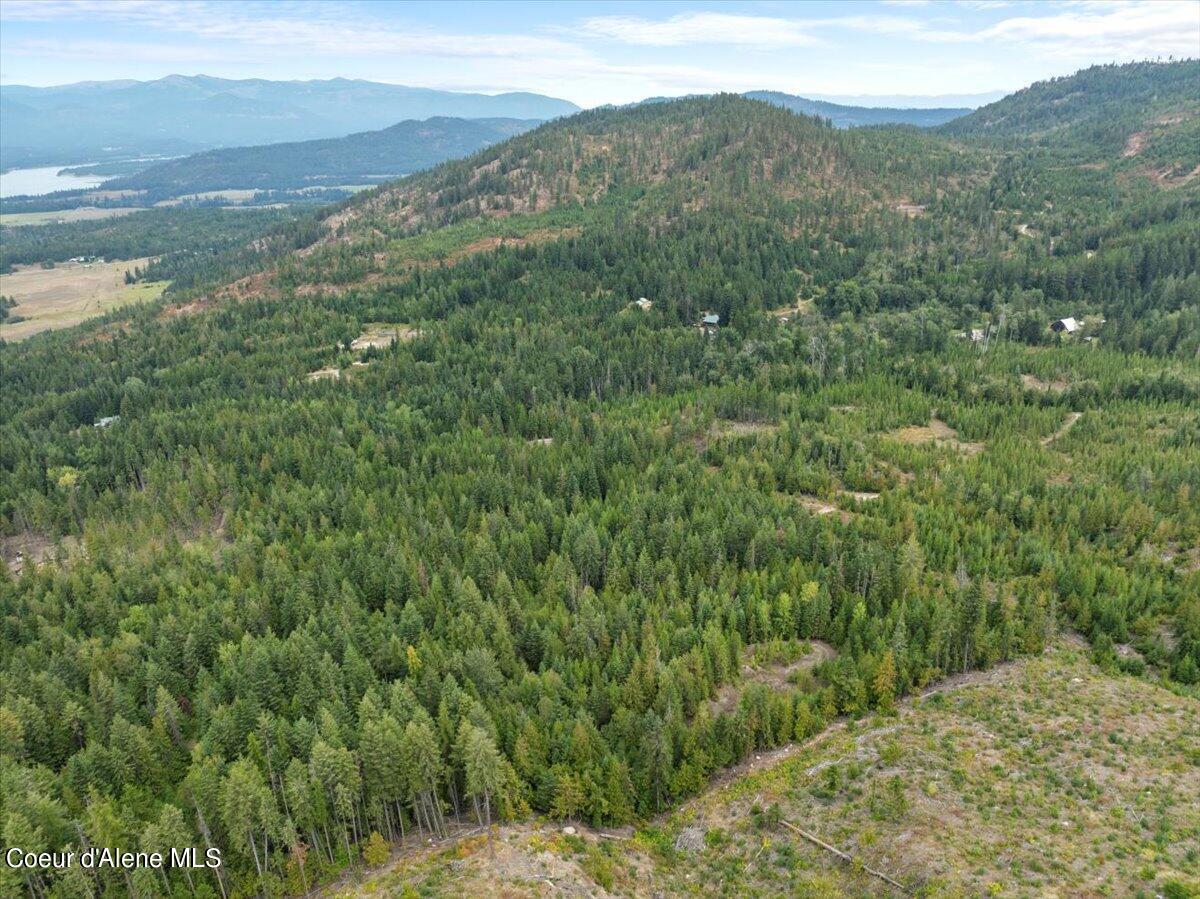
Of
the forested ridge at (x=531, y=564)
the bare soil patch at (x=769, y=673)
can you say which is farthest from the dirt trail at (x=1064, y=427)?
the bare soil patch at (x=769, y=673)

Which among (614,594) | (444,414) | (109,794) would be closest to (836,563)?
(614,594)

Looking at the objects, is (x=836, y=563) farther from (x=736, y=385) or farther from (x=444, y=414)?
(x=444, y=414)

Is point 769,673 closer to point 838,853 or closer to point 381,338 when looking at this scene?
point 838,853

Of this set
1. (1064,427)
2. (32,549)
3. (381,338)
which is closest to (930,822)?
(1064,427)

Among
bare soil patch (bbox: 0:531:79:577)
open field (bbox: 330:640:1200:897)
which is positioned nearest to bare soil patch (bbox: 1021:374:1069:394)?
open field (bbox: 330:640:1200:897)

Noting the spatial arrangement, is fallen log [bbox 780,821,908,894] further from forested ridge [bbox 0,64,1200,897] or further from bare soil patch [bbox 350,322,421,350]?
bare soil patch [bbox 350,322,421,350]

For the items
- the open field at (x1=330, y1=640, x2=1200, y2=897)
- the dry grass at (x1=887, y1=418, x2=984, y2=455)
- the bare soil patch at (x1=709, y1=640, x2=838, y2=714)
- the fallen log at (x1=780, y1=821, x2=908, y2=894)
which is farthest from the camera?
the dry grass at (x1=887, y1=418, x2=984, y2=455)

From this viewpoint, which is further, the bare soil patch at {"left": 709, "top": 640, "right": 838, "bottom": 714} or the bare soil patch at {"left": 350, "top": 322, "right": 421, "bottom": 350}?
the bare soil patch at {"left": 350, "top": 322, "right": 421, "bottom": 350}
